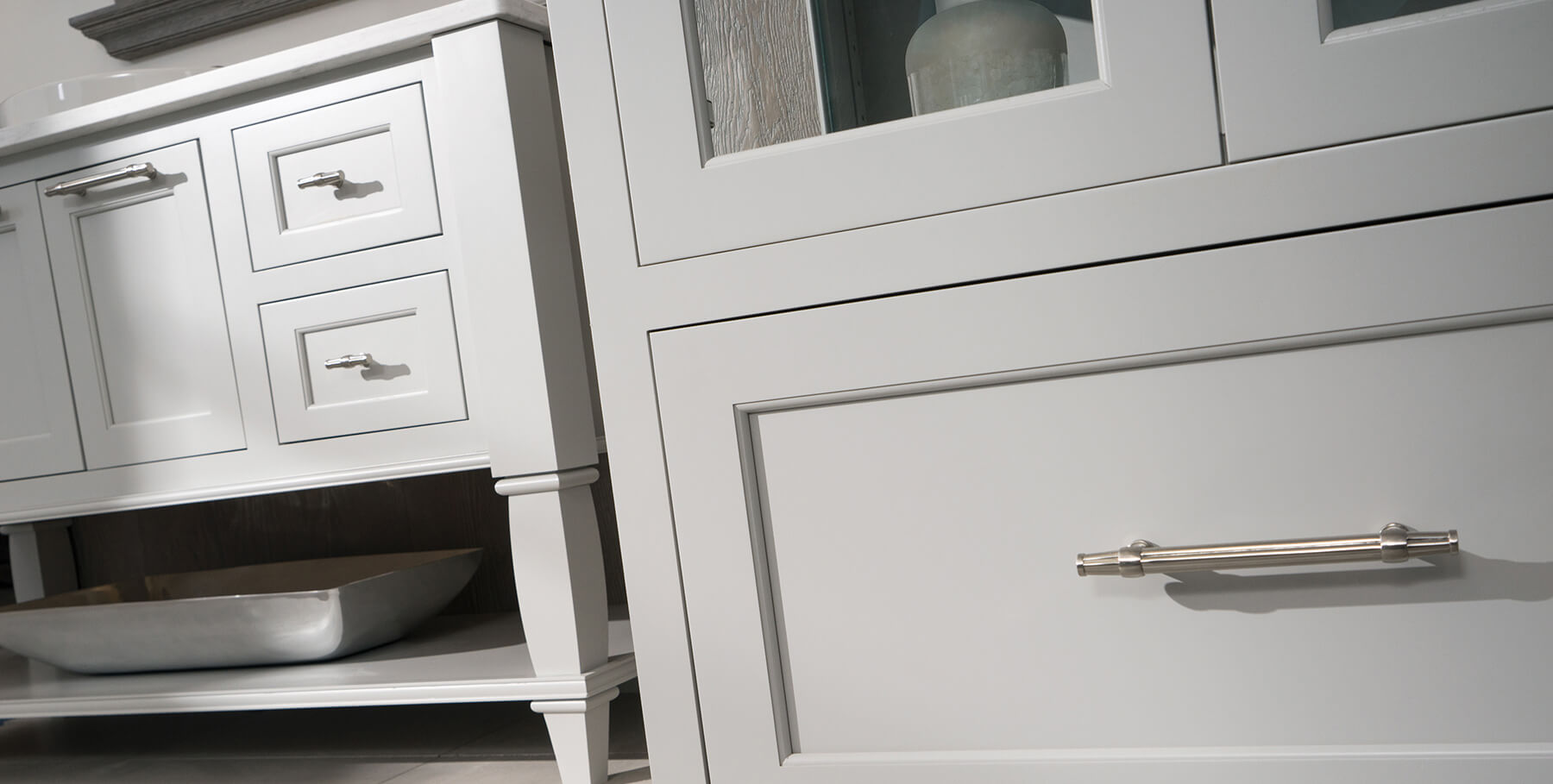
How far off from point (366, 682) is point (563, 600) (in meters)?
0.21

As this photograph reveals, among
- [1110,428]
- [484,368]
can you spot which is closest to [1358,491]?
[1110,428]

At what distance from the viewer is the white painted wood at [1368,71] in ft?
1.45

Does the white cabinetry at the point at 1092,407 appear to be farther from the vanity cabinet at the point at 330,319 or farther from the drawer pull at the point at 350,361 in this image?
the drawer pull at the point at 350,361

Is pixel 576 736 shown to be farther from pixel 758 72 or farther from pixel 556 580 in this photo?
pixel 758 72

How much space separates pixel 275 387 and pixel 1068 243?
720 mm

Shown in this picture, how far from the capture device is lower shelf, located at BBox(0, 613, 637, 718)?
0.87 metres

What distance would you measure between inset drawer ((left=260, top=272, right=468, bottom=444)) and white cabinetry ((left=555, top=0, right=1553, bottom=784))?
339 mm

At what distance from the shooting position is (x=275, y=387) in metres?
0.92

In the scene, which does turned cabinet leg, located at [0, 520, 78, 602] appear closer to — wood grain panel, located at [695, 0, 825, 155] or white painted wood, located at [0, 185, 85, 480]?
white painted wood, located at [0, 185, 85, 480]

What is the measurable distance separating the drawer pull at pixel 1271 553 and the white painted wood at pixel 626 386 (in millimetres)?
218

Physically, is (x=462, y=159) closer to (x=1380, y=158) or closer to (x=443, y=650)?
(x=443, y=650)

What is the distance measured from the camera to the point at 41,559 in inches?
56.2

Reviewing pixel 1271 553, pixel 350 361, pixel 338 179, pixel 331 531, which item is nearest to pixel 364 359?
pixel 350 361

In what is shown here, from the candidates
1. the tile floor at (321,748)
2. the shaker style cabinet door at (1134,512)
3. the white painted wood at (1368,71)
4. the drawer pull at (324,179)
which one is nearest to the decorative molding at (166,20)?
the drawer pull at (324,179)
